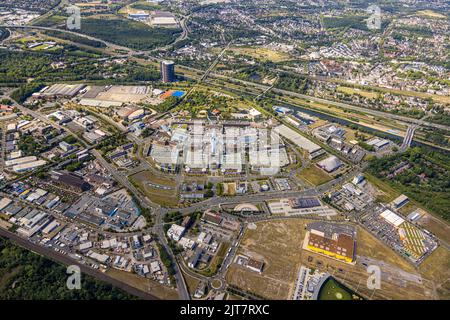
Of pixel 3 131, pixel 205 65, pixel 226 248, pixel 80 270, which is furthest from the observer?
pixel 205 65

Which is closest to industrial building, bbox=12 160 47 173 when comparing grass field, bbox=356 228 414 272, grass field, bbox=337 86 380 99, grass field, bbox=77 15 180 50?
grass field, bbox=356 228 414 272

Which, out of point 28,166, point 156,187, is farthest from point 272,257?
point 28,166

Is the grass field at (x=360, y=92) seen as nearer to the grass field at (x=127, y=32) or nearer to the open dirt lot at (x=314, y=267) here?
the open dirt lot at (x=314, y=267)

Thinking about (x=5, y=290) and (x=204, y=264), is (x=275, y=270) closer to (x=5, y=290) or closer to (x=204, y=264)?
(x=204, y=264)

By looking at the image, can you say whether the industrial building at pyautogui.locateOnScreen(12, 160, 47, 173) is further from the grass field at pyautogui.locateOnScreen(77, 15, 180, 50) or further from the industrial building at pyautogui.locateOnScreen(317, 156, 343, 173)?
the grass field at pyautogui.locateOnScreen(77, 15, 180, 50)

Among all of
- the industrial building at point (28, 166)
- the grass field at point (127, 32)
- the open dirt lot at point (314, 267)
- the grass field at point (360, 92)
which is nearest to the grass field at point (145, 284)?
the open dirt lot at point (314, 267)

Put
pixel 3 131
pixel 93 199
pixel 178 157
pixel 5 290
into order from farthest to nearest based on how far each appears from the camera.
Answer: pixel 3 131, pixel 178 157, pixel 93 199, pixel 5 290

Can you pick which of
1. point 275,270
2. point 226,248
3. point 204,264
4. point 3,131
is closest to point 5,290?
point 204,264
